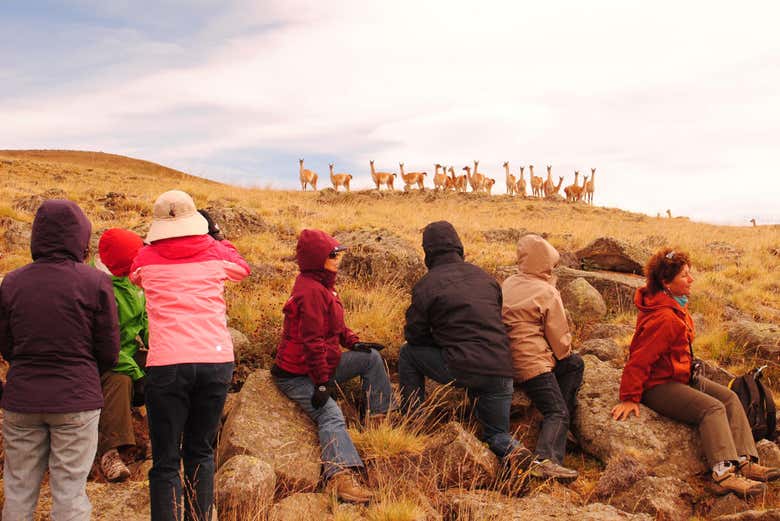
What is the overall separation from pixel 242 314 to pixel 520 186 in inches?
1397

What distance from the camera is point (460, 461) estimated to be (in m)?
4.83

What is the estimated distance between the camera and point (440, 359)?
5504 mm

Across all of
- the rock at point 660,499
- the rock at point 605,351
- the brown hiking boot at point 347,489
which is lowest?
the rock at point 660,499

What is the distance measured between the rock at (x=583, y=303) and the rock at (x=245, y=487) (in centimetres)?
569

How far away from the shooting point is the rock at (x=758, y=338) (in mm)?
7559

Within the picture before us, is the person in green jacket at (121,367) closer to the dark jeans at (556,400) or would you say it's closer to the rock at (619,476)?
the dark jeans at (556,400)

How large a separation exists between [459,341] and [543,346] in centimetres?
81

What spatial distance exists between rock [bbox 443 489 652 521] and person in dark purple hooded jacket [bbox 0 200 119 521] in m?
2.33

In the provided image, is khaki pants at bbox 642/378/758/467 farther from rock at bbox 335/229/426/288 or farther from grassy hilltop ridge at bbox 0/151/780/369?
rock at bbox 335/229/426/288

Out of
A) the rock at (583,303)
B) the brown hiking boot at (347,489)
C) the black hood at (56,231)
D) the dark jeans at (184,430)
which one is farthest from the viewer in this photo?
the rock at (583,303)

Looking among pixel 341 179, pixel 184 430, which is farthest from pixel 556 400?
pixel 341 179

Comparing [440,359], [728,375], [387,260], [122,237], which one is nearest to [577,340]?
[728,375]

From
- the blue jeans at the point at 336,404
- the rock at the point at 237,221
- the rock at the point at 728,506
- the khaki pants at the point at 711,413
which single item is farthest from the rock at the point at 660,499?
the rock at the point at 237,221

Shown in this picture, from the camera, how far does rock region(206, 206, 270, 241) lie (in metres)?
12.3
